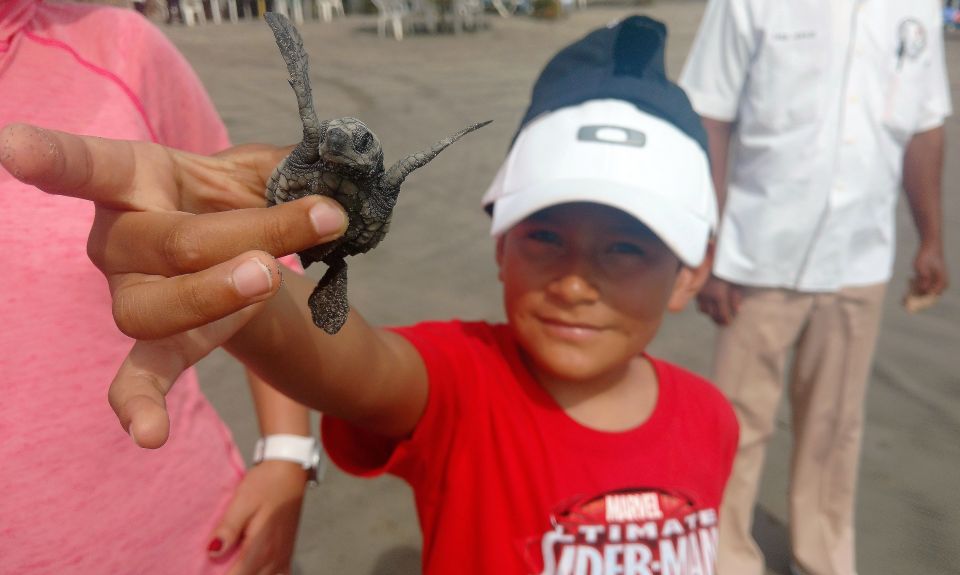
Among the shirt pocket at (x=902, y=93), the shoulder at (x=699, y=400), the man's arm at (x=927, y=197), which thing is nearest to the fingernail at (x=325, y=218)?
the shoulder at (x=699, y=400)

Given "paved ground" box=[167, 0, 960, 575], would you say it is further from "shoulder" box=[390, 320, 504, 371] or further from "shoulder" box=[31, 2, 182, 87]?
"shoulder" box=[31, 2, 182, 87]

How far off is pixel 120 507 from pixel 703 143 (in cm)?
118

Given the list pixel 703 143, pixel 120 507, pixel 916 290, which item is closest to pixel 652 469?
pixel 703 143

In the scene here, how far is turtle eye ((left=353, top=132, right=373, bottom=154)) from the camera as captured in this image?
57 centimetres

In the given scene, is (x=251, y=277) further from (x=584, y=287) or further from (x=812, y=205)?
(x=812, y=205)

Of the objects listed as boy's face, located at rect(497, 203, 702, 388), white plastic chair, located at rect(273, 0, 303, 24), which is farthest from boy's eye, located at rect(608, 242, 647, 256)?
white plastic chair, located at rect(273, 0, 303, 24)

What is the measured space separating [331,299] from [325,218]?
14 centimetres

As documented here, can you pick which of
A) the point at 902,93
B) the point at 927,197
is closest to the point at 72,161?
the point at 902,93

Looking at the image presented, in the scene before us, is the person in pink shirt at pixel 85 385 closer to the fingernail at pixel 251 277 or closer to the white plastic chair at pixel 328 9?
the fingernail at pixel 251 277

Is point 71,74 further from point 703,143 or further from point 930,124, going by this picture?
point 930,124

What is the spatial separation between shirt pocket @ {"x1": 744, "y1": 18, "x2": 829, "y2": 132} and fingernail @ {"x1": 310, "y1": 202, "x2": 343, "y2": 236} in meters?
1.56

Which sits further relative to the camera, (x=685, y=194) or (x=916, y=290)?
(x=916, y=290)

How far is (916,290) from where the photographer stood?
215cm

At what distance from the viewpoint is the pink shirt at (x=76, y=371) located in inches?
30.9
